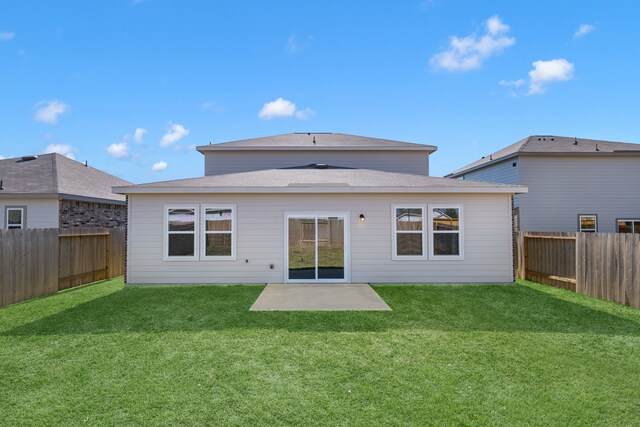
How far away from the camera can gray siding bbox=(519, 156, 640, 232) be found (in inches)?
573

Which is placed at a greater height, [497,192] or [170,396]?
[497,192]

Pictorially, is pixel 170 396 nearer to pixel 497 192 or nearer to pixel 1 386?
pixel 1 386

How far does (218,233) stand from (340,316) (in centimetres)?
496

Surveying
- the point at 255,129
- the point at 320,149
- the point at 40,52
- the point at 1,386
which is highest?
the point at 40,52

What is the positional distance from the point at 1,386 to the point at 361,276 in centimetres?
785

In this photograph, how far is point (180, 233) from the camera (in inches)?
391

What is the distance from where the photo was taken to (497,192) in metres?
9.82

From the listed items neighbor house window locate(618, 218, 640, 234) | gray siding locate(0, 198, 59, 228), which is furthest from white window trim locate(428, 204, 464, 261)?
gray siding locate(0, 198, 59, 228)

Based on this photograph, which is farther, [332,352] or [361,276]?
[361,276]

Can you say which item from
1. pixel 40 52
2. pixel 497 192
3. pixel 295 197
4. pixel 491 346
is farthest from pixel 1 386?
pixel 40 52

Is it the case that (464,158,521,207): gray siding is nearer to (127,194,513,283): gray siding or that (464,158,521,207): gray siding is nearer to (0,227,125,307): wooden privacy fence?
(127,194,513,283): gray siding

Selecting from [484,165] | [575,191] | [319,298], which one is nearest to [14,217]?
[319,298]

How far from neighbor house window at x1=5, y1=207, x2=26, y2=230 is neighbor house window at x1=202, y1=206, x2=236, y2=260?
8.67m

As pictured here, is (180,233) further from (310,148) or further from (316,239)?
(310,148)
